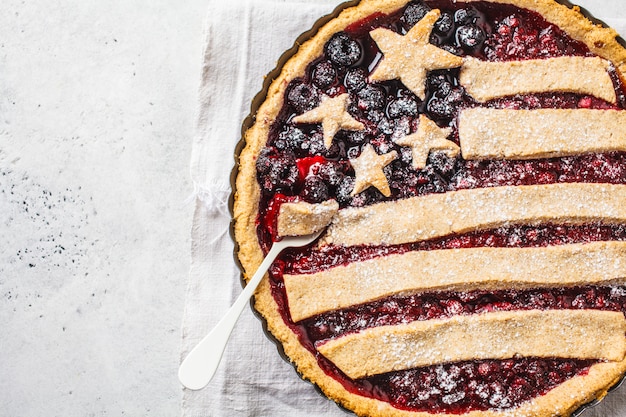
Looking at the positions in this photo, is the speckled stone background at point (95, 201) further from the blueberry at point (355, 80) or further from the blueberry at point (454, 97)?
the blueberry at point (454, 97)

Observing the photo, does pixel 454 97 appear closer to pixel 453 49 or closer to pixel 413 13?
pixel 453 49

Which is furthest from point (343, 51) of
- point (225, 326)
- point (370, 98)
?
point (225, 326)

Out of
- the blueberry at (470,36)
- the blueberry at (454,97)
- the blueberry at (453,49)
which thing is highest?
the blueberry at (470,36)

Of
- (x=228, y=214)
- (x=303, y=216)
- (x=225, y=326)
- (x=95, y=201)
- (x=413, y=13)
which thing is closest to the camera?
(x=303, y=216)

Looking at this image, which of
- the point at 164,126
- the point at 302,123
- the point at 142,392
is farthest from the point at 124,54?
the point at 142,392

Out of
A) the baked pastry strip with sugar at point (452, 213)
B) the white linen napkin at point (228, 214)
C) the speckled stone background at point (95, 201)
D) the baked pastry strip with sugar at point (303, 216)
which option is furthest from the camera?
the speckled stone background at point (95, 201)

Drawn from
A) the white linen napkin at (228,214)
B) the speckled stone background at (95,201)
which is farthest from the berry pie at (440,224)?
the speckled stone background at (95,201)

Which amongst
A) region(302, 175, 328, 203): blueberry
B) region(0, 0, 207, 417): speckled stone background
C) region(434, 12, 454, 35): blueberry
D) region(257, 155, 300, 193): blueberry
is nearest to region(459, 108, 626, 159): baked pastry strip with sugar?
region(434, 12, 454, 35): blueberry
